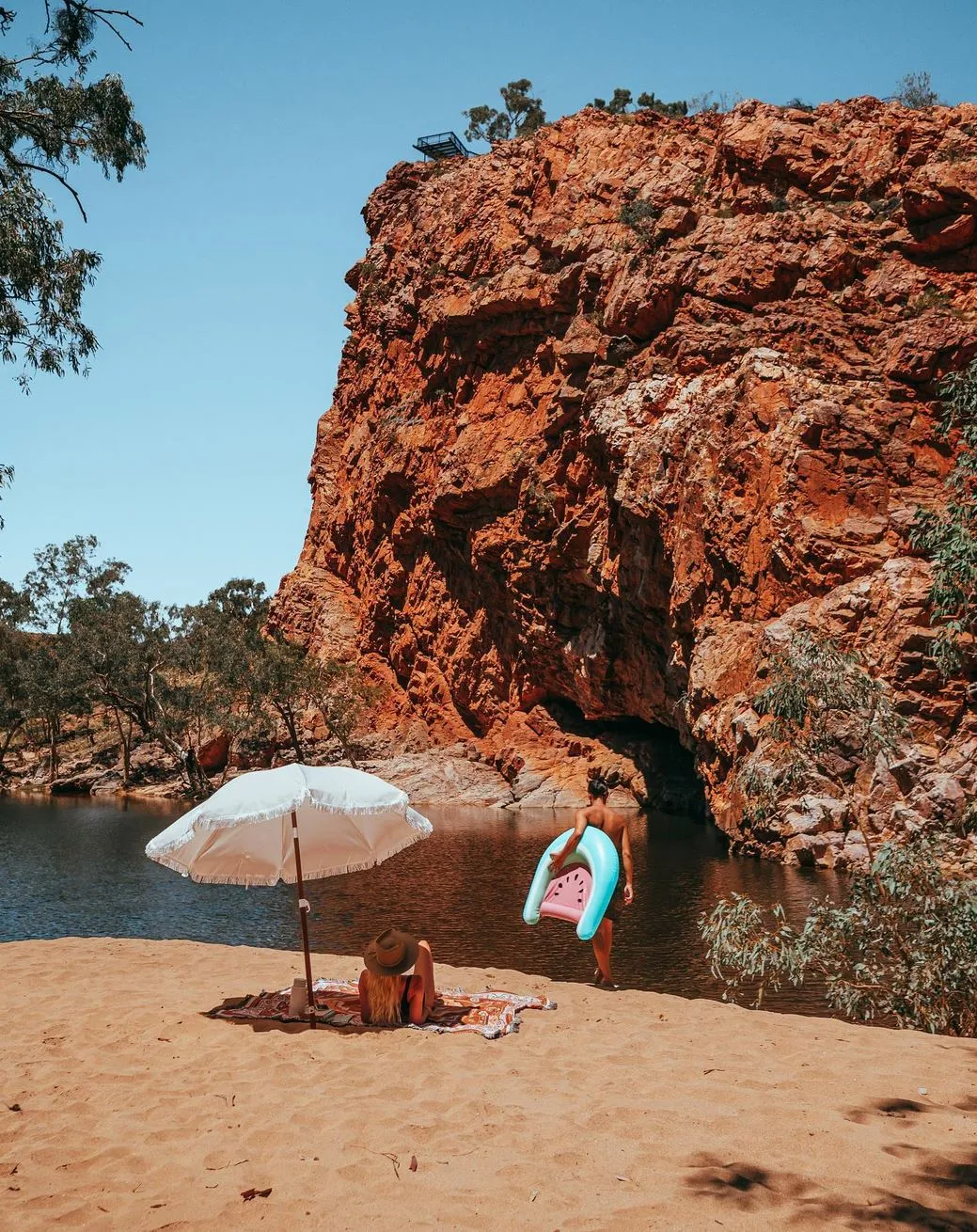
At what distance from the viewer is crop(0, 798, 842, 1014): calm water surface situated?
14.0 m

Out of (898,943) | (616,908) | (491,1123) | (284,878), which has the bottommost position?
(616,908)

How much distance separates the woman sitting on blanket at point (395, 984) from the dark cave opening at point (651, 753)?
94.8 feet

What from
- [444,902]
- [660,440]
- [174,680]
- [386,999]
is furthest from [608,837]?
[174,680]

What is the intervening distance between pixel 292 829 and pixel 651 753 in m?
34.5

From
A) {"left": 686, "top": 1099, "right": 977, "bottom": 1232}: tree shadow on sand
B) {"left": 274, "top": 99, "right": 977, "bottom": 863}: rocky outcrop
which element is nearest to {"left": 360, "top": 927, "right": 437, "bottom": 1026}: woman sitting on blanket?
{"left": 686, "top": 1099, "right": 977, "bottom": 1232}: tree shadow on sand

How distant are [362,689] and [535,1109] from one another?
46882mm

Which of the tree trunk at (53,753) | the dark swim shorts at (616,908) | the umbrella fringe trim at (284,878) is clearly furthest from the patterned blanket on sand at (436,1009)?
the tree trunk at (53,753)

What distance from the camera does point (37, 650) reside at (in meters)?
61.4

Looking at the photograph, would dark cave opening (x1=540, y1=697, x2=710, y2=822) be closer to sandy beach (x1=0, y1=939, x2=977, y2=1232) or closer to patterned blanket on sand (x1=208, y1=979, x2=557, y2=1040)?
patterned blanket on sand (x1=208, y1=979, x2=557, y2=1040)

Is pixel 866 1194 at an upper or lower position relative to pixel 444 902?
upper

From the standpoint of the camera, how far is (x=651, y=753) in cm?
4241

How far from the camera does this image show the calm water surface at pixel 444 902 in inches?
552

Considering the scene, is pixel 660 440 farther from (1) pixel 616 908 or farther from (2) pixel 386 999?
(2) pixel 386 999

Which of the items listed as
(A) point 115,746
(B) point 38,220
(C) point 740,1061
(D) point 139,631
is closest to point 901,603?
(C) point 740,1061
